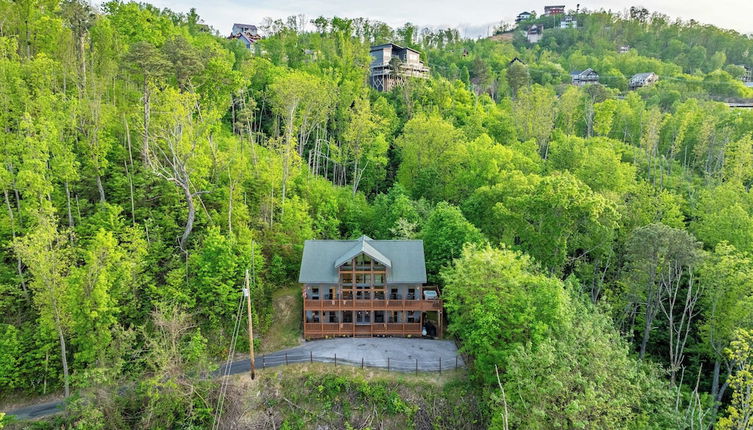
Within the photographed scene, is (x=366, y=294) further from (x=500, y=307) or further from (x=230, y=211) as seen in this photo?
(x=230, y=211)

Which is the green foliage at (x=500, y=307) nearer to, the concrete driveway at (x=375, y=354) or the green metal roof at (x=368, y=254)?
the concrete driveway at (x=375, y=354)

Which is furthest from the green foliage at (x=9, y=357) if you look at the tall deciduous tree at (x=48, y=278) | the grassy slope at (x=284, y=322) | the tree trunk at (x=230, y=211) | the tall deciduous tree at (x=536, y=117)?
the tall deciduous tree at (x=536, y=117)

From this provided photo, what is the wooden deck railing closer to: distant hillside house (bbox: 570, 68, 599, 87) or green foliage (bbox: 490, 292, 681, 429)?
green foliage (bbox: 490, 292, 681, 429)

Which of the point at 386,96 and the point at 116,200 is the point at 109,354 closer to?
the point at 116,200

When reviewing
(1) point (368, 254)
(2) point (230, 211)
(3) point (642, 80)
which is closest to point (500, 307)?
(1) point (368, 254)

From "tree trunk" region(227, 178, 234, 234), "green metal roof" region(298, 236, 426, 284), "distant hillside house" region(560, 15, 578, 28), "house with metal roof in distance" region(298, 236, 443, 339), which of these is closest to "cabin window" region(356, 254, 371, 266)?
"house with metal roof in distance" region(298, 236, 443, 339)

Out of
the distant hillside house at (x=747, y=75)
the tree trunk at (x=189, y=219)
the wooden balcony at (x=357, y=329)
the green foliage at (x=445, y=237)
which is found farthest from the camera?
the distant hillside house at (x=747, y=75)

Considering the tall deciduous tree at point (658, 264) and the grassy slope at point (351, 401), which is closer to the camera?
the grassy slope at point (351, 401)

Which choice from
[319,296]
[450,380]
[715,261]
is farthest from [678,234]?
[319,296]
